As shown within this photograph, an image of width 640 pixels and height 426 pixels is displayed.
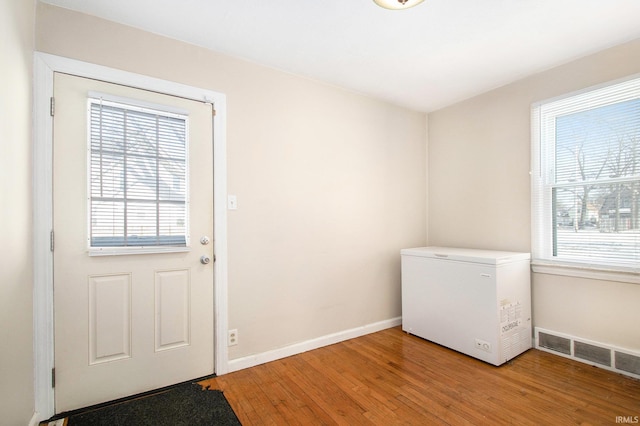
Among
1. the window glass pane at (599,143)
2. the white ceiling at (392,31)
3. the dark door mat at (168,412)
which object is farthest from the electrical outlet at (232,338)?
the window glass pane at (599,143)

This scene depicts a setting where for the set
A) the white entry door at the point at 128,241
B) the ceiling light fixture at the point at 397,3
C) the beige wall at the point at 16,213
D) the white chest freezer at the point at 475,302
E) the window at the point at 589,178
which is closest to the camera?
the beige wall at the point at 16,213

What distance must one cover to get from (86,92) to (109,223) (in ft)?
2.71

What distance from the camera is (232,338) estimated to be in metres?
2.31

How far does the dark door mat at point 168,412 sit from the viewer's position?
1.71 metres

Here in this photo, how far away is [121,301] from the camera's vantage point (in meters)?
1.93

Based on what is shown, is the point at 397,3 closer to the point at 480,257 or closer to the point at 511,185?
the point at 480,257

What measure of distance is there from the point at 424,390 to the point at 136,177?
2.43 metres

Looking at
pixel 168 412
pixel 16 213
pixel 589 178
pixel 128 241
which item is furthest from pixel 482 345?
pixel 16 213

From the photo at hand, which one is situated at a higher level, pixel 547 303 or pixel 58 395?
pixel 547 303

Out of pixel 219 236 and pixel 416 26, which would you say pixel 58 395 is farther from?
pixel 416 26

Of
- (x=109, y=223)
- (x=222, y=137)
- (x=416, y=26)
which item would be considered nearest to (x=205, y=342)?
(x=109, y=223)

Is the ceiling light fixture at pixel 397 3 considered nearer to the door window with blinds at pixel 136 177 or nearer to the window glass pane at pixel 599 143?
the door window with blinds at pixel 136 177

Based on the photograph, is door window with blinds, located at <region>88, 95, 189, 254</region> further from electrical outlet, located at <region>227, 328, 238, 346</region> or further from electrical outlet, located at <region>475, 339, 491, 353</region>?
electrical outlet, located at <region>475, 339, 491, 353</region>

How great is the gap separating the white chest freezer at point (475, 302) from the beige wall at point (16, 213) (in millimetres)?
2844
